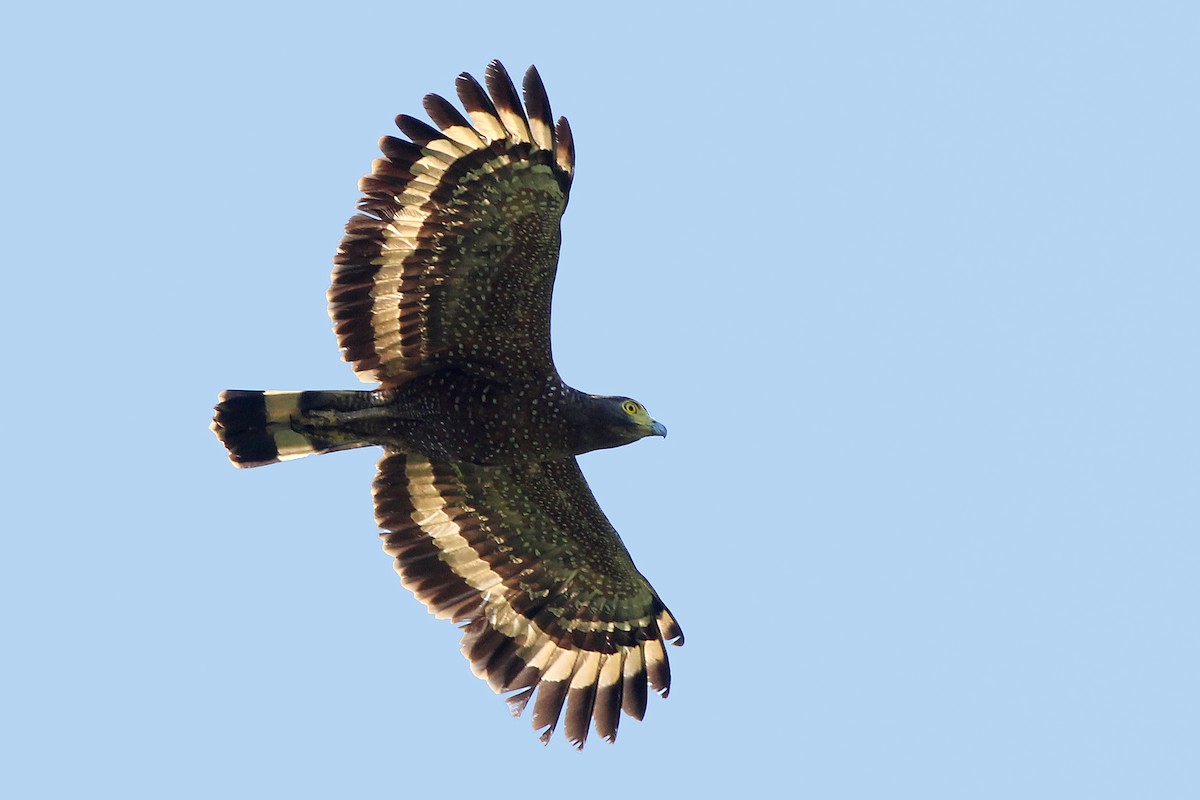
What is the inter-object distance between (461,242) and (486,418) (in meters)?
1.36

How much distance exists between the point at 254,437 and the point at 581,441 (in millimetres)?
2424

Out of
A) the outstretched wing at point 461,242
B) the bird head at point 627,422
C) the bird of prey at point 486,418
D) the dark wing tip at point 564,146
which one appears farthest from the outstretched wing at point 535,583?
the dark wing tip at point 564,146

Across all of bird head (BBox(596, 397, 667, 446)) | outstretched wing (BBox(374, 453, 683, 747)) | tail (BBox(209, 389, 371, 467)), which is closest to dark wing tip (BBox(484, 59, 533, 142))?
bird head (BBox(596, 397, 667, 446))

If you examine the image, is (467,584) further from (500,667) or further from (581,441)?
(581,441)

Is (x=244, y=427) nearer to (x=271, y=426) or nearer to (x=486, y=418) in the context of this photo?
(x=271, y=426)

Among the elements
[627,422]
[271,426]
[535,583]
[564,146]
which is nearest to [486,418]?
[627,422]

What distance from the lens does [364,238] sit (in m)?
12.9

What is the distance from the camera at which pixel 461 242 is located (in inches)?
504

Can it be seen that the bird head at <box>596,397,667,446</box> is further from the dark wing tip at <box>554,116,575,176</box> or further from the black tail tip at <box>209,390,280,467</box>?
the black tail tip at <box>209,390,280,467</box>

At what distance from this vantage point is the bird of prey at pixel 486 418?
12.5 m

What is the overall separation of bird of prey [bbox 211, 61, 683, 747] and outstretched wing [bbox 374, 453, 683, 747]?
1cm

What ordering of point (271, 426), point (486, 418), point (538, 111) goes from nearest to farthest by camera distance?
point (538, 111) < point (486, 418) < point (271, 426)

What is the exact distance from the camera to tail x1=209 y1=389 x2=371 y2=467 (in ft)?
44.3

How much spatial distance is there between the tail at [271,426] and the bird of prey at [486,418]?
0.01 metres
